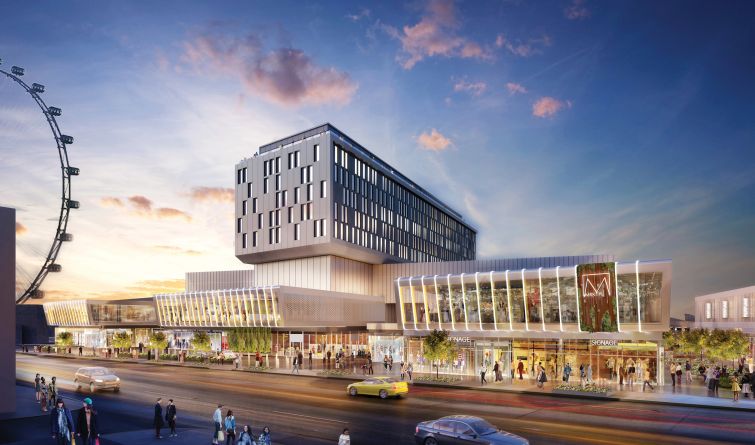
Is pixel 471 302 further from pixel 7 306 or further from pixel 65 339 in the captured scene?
pixel 65 339

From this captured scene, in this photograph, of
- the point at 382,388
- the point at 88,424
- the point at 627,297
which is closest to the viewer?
the point at 88,424

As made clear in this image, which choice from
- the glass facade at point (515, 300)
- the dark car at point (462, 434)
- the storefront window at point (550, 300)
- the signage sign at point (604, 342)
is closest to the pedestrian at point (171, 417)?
the dark car at point (462, 434)

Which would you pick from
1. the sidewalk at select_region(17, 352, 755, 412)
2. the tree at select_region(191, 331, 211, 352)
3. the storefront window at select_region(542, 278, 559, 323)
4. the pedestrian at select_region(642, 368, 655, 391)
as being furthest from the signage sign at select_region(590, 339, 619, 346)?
the tree at select_region(191, 331, 211, 352)

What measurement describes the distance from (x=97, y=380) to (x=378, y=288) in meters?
59.8

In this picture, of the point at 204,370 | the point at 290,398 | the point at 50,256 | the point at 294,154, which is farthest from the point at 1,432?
the point at 294,154

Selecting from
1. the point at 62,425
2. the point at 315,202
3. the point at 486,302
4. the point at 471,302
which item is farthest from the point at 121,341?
the point at 62,425

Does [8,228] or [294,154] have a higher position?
[294,154]

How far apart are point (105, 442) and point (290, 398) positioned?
1489 cm

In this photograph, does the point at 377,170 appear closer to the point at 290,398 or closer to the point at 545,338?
the point at 545,338

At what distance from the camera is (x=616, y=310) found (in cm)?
4512

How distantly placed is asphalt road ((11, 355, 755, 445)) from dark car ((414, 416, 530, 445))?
7.14 feet

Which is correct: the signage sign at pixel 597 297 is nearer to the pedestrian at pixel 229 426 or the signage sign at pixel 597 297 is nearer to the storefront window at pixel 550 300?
the storefront window at pixel 550 300

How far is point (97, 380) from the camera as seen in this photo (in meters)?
41.0

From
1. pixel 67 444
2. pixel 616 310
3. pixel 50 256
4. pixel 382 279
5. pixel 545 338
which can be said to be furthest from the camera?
pixel 382 279
